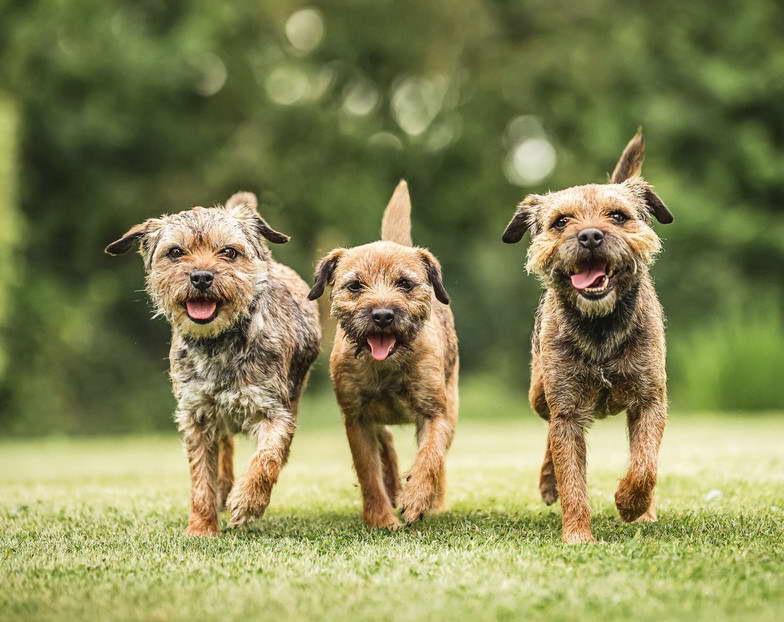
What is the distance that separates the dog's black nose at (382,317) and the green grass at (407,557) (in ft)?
3.75

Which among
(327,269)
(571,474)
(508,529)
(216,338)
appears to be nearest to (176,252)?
(216,338)

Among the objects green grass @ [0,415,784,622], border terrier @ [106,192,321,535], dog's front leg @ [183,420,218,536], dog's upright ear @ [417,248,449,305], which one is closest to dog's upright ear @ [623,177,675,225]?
dog's upright ear @ [417,248,449,305]

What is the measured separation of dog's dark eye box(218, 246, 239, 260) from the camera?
5770mm

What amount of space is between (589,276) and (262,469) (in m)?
1.98

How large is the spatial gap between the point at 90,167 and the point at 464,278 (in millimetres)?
9727

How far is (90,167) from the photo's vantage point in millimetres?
24156

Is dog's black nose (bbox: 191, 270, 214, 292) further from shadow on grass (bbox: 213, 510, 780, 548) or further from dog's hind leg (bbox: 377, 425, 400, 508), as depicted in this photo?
dog's hind leg (bbox: 377, 425, 400, 508)

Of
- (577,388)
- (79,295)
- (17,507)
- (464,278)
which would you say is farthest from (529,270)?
(464,278)

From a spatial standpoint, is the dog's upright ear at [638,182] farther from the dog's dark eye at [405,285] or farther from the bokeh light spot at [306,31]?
the bokeh light spot at [306,31]

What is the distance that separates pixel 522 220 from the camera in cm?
589

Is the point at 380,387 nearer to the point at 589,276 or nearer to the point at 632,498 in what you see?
the point at 589,276

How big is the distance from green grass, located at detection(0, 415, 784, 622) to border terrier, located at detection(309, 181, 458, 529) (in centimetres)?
33

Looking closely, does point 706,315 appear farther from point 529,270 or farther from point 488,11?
point 529,270

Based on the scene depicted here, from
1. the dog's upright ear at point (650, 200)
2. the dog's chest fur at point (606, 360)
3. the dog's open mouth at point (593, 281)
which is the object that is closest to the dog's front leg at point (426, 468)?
the dog's chest fur at point (606, 360)
